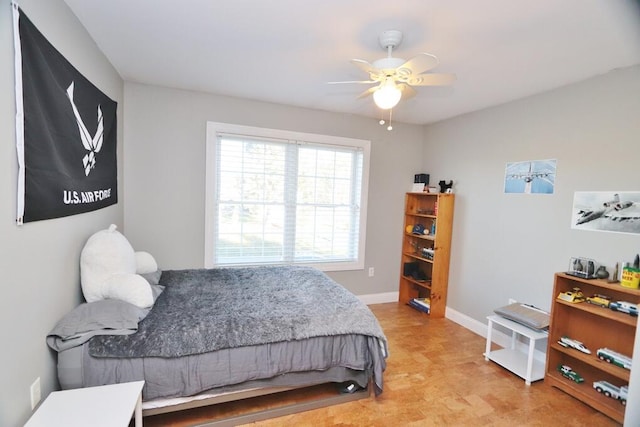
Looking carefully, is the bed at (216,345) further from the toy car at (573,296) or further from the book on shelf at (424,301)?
the book on shelf at (424,301)

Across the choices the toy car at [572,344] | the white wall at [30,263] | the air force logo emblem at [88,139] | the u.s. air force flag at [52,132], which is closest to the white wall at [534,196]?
the toy car at [572,344]

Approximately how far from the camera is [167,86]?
119 inches

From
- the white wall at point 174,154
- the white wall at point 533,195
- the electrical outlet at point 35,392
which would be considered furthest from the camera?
the white wall at point 174,154

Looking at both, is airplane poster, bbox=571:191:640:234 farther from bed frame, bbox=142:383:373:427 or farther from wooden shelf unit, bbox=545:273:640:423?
bed frame, bbox=142:383:373:427

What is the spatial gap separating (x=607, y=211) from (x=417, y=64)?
6.23 feet

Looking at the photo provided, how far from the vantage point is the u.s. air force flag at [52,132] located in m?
1.33

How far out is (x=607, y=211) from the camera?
7.51 feet

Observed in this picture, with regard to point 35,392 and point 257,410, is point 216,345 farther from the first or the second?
point 35,392

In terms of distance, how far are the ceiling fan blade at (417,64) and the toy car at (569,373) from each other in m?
2.52

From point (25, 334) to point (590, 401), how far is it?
3.44 metres

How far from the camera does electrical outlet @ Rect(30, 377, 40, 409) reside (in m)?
1.46

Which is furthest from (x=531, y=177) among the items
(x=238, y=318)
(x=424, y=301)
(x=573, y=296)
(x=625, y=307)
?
(x=238, y=318)

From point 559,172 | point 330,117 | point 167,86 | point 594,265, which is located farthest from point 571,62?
point 167,86

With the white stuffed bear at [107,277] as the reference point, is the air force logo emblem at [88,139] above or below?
above
